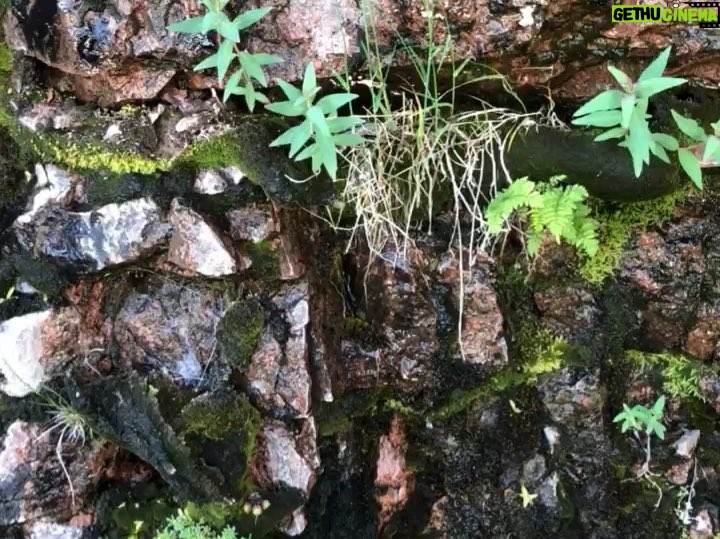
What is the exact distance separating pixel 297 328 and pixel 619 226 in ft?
5.44

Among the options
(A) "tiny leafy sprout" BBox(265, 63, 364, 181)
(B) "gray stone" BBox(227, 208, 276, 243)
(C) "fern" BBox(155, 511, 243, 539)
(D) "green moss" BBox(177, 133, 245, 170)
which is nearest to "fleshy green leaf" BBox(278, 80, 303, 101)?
(A) "tiny leafy sprout" BBox(265, 63, 364, 181)

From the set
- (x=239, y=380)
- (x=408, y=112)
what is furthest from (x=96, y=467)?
(x=408, y=112)

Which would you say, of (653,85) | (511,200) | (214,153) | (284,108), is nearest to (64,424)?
(214,153)

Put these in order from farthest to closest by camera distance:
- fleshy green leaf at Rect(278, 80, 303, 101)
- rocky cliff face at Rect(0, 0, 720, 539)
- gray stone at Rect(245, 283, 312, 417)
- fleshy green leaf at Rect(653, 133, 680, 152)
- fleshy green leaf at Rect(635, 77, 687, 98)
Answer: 1. gray stone at Rect(245, 283, 312, 417)
2. rocky cliff face at Rect(0, 0, 720, 539)
3. fleshy green leaf at Rect(653, 133, 680, 152)
4. fleshy green leaf at Rect(278, 80, 303, 101)
5. fleshy green leaf at Rect(635, 77, 687, 98)

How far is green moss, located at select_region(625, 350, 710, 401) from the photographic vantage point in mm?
3389

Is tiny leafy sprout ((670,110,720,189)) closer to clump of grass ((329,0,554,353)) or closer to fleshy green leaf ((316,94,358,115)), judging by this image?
clump of grass ((329,0,554,353))

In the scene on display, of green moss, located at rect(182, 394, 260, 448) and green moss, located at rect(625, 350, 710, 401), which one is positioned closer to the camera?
green moss, located at rect(182, 394, 260, 448)

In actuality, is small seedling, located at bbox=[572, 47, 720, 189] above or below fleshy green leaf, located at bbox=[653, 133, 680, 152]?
above

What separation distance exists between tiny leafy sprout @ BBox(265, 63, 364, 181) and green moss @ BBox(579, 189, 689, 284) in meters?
1.40

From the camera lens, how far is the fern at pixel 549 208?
278cm

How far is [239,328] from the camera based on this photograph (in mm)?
3131

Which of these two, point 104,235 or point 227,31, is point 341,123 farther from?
point 104,235

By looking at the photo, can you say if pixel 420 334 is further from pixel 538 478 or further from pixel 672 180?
pixel 672 180

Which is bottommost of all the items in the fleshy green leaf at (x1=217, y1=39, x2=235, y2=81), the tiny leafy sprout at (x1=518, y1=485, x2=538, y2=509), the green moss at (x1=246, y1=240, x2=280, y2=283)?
the tiny leafy sprout at (x1=518, y1=485, x2=538, y2=509)
